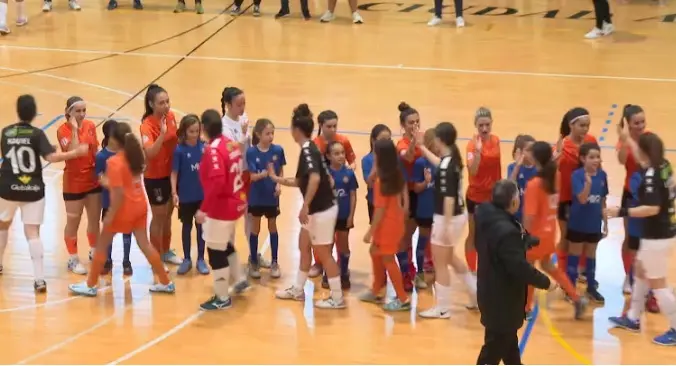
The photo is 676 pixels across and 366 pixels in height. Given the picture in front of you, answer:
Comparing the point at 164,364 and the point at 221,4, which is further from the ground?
the point at 221,4

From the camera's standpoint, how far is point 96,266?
331 inches

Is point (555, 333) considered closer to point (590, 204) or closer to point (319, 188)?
point (590, 204)

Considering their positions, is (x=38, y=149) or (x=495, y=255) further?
(x=38, y=149)

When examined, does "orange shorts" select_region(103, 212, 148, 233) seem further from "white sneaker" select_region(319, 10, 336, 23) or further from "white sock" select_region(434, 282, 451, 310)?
"white sneaker" select_region(319, 10, 336, 23)

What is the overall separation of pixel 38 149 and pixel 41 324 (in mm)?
1444

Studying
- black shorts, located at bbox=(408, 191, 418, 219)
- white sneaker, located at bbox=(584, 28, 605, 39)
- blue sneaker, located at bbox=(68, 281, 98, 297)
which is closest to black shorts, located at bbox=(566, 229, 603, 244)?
black shorts, located at bbox=(408, 191, 418, 219)

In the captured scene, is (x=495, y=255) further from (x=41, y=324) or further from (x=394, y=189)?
(x=41, y=324)

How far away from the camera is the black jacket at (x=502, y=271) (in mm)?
6230

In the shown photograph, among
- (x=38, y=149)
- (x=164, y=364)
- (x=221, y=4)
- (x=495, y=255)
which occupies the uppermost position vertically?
(x=221, y=4)

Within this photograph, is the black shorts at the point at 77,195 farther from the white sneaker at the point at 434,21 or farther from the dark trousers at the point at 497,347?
the white sneaker at the point at 434,21

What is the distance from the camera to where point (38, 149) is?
842cm

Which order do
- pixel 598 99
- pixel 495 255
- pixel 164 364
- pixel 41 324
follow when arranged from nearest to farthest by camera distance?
pixel 495 255 < pixel 164 364 < pixel 41 324 < pixel 598 99

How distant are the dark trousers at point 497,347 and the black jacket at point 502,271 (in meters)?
0.09

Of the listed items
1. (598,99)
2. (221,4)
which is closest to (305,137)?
(598,99)
